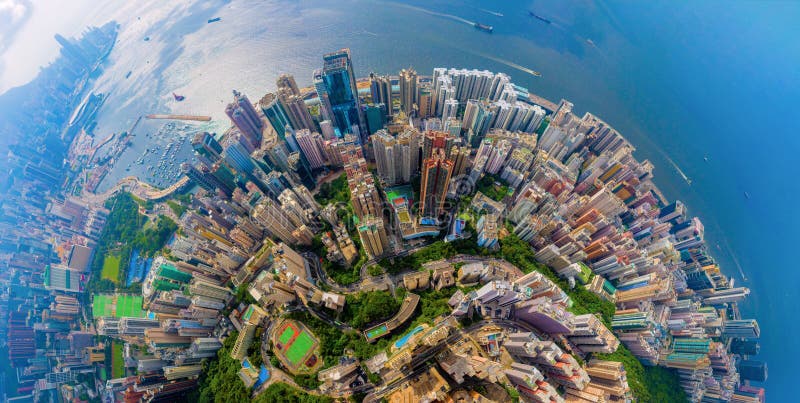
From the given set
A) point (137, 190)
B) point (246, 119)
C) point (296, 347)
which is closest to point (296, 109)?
point (246, 119)

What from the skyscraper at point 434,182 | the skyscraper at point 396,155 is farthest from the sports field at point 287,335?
the skyscraper at point 396,155

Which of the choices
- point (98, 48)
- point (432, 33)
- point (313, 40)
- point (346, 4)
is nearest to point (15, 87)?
point (98, 48)

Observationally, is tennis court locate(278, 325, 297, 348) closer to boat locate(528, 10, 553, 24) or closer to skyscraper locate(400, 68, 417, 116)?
skyscraper locate(400, 68, 417, 116)

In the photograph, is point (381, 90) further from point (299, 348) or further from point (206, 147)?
point (299, 348)

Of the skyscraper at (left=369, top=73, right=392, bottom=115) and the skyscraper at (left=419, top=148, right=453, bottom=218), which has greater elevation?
the skyscraper at (left=369, top=73, right=392, bottom=115)

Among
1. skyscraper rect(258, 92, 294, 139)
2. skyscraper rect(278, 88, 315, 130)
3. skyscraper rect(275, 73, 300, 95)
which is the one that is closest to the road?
skyscraper rect(258, 92, 294, 139)

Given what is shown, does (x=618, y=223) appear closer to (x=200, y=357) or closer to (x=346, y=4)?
(x=200, y=357)
